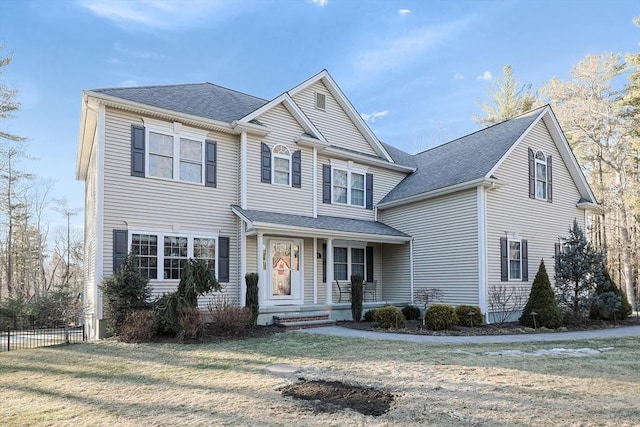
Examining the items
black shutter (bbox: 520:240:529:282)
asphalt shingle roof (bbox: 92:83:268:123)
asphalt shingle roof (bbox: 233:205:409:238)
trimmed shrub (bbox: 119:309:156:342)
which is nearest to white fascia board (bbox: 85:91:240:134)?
asphalt shingle roof (bbox: 92:83:268:123)

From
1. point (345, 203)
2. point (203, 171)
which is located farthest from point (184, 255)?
point (345, 203)

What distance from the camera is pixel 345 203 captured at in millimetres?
16141

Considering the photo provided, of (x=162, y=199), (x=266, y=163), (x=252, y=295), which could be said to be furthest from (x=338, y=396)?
(x=266, y=163)

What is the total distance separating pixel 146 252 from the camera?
11.4 m

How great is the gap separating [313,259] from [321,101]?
612 centimetres

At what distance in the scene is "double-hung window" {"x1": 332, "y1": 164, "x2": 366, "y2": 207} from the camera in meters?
15.9

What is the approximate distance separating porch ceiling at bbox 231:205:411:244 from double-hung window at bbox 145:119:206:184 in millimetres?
1703

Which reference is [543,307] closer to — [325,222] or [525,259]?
[525,259]

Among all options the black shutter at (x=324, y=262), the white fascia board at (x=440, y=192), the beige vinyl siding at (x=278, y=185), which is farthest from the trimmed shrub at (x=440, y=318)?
the beige vinyl siding at (x=278, y=185)

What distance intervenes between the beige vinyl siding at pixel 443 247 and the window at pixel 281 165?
4.88 meters

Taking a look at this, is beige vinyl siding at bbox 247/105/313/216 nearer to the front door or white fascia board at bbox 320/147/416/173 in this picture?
white fascia board at bbox 320/147/416/173

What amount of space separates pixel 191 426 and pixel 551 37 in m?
20.0

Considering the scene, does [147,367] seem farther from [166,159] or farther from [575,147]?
[575,147]

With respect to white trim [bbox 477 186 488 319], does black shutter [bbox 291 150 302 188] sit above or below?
above
